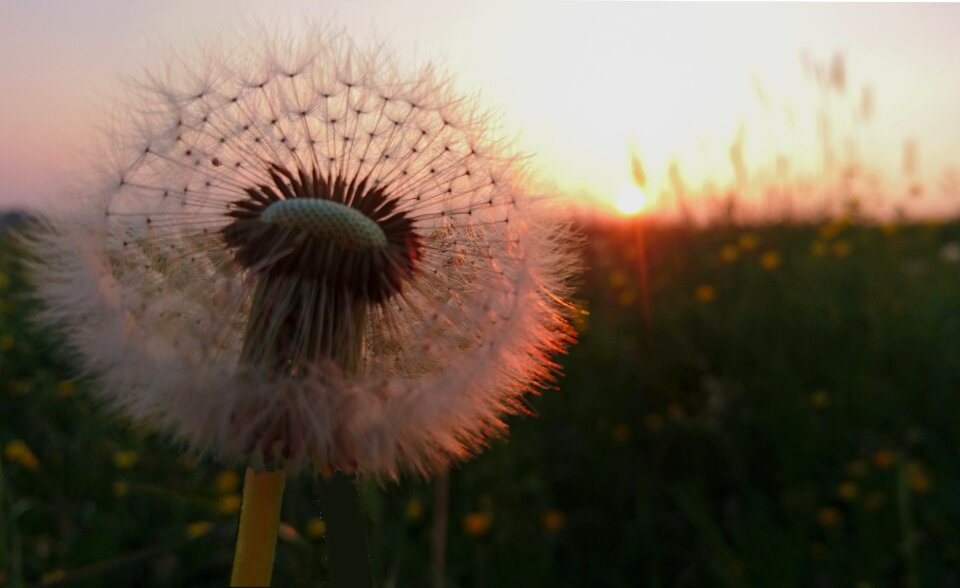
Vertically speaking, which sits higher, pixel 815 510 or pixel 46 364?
pixel 46 364

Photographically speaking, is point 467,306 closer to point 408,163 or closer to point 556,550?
point 408,163

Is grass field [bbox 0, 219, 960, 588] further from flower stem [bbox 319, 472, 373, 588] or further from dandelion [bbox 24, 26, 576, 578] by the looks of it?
flower stem [bbox 319, 472, 373, 588]

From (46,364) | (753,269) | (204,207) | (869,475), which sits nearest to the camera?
(204,207)

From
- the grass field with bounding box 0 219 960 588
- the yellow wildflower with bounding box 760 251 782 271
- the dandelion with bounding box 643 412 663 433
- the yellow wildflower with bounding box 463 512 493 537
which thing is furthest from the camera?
the yellow wildflower with bounding box 760 251 782 271

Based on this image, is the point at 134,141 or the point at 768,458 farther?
the point at 768,458

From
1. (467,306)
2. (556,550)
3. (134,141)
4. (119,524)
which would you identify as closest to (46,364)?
(119,524)

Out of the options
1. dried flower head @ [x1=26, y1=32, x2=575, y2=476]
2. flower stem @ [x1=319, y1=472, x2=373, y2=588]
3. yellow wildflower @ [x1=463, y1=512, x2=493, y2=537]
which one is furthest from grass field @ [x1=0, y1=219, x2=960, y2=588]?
flower stem @ [x1=319, y1=472, x2=373, y2=588]
